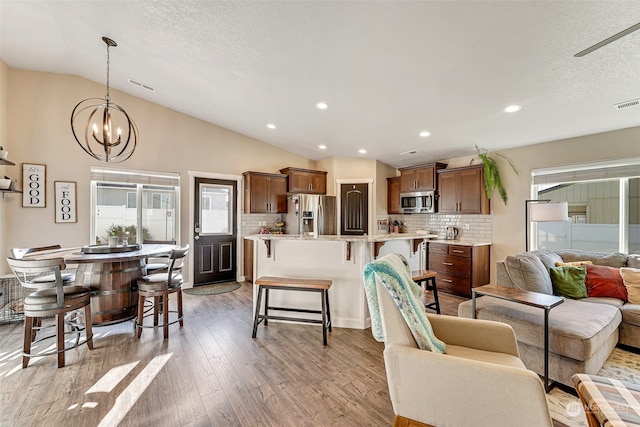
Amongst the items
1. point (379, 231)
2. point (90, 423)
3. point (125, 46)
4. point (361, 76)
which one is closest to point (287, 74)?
point (361, 76)

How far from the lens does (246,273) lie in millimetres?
5734

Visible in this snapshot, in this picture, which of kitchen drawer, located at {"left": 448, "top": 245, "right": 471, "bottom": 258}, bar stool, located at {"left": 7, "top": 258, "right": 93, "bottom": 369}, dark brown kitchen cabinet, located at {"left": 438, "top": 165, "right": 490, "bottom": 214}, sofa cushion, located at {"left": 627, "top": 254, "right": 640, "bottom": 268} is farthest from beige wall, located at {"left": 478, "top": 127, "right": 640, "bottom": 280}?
bar stool, located at {"left": 7, "top": 258, "right": 93, "bottom": 369}

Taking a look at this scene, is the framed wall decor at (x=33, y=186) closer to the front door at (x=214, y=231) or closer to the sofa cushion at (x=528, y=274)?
the front door at (x=214, y=231)

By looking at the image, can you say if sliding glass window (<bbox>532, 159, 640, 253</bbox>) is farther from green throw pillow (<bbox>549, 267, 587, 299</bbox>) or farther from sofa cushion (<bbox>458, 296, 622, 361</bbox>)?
sofa cushion (<bbox>458, 296, 622, 361</bbox>)

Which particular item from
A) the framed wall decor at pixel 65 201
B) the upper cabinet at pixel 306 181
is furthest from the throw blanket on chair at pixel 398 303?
the framed wall decor at pixel 65 201

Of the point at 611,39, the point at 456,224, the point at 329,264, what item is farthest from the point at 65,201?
the point at 456,224

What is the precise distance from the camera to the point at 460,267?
456 cm

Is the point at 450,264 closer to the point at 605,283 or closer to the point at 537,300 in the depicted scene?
the point at 605,283

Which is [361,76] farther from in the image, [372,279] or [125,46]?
[125,46]

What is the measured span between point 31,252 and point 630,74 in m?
6.36

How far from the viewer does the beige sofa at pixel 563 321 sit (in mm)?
2070

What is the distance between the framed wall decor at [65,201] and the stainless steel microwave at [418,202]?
19.6 ft

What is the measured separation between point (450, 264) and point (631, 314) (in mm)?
2206

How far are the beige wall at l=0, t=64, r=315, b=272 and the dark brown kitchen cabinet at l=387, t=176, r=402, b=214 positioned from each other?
3888 mm
